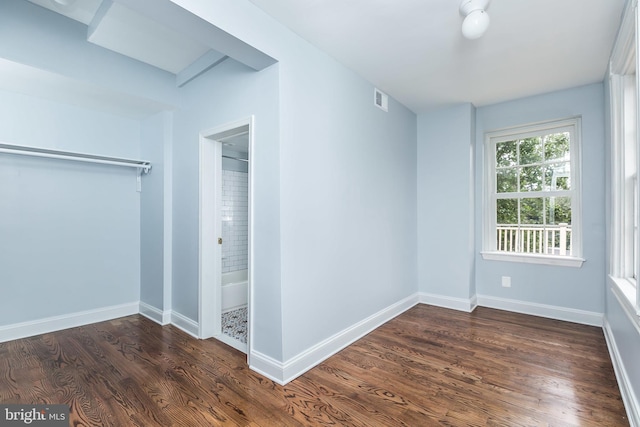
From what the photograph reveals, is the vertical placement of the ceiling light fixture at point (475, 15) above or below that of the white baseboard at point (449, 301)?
above

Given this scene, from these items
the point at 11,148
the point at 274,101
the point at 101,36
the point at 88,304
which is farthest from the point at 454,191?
the point at 11,148

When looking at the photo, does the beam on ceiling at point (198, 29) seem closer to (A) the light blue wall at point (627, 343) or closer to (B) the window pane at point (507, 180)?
(A) the light blue wall at point (627, 343)

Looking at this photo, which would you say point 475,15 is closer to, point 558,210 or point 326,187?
point 326,187

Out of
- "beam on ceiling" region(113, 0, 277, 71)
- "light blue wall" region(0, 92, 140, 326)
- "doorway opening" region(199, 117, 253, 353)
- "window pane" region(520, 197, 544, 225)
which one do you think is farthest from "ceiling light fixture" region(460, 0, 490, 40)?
"light blue wall" region(0, 92, 140, 326)

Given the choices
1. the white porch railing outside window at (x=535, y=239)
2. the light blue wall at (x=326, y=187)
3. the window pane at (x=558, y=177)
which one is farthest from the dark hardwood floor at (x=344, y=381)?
the window pane at (x=558, y=177)

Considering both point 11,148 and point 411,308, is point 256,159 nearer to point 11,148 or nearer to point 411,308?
point 11,148

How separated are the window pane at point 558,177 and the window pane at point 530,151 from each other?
168mm

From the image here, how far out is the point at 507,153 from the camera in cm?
390

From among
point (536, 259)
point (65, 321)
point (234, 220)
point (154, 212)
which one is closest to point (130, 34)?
point (154, 212)

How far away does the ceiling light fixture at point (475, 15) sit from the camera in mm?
1950

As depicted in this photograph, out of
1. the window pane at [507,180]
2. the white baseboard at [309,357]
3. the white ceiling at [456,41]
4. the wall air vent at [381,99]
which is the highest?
the white ceiling at [456,41]

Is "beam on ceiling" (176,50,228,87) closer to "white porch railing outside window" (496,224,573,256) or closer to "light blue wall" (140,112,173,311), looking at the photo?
"light blue wall" (140,112,173,311)

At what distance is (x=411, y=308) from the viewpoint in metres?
3.88

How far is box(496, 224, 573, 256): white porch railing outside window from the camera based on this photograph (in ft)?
11.5
